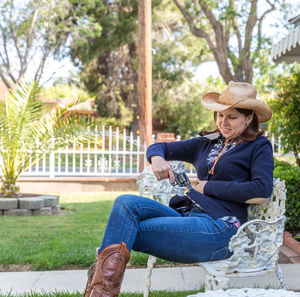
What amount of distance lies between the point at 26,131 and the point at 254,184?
258 inches

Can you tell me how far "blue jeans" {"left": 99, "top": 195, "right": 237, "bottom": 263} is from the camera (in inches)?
95.0

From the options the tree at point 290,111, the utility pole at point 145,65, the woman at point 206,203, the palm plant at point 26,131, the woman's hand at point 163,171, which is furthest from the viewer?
the utility pole at point 145,65

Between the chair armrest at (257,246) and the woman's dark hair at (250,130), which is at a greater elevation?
the woman's dark hair at (250,130)

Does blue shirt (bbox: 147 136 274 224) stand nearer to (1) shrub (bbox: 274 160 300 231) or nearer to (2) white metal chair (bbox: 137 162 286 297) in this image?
(2) white metal chair (bbox: 137 162 286 297)

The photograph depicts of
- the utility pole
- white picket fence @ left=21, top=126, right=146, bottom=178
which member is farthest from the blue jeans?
the utility pole

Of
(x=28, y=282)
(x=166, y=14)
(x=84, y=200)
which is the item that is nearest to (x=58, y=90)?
(x=166, y=14)

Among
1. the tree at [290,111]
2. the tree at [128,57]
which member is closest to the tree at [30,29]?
the tree at [128,57]

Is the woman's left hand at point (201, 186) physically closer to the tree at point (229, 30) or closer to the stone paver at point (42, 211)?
the stone paver at point (42, 211)

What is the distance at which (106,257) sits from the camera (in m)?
2.31

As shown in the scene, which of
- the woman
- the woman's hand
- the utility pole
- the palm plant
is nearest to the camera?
the woman

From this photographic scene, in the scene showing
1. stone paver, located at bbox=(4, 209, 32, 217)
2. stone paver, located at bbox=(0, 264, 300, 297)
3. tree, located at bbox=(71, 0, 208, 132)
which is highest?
tree, located at bbox=(71, 0, 208, 132)

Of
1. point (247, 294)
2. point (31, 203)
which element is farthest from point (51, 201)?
point (247, 294)

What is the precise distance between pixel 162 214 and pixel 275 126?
606 cm

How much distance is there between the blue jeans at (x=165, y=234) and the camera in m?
2.41
